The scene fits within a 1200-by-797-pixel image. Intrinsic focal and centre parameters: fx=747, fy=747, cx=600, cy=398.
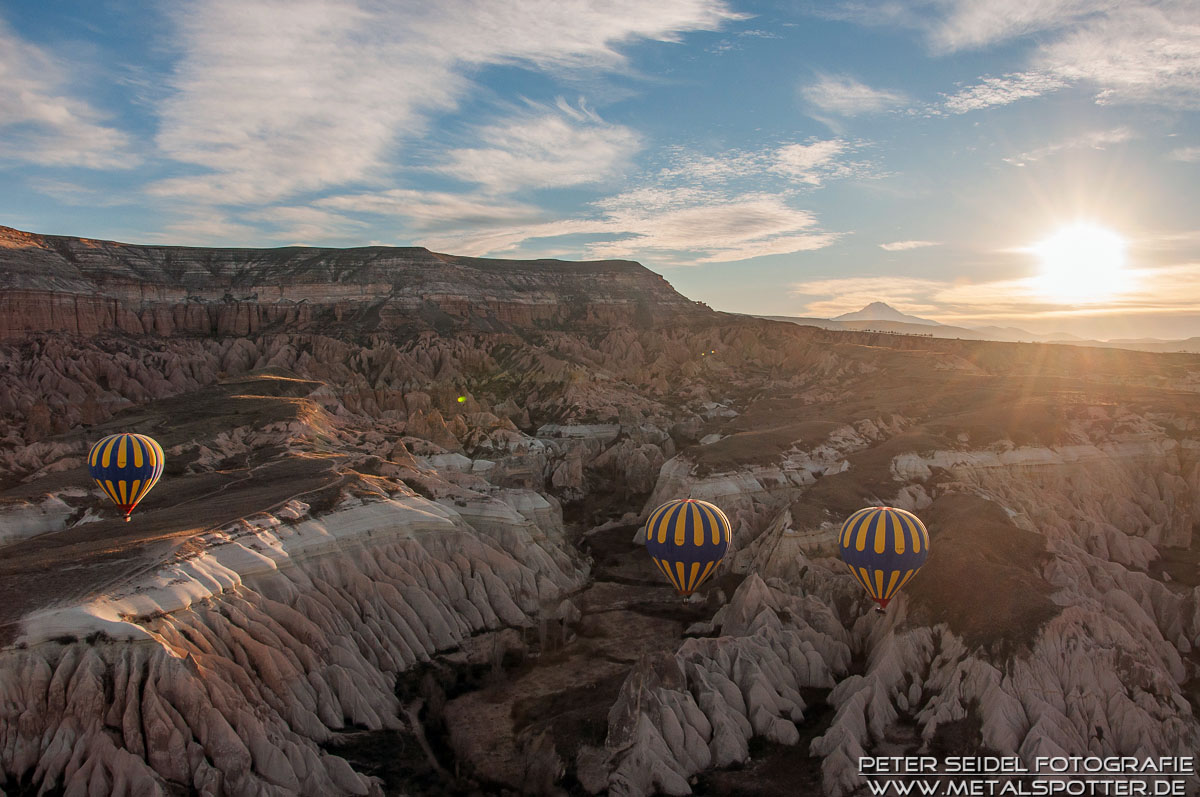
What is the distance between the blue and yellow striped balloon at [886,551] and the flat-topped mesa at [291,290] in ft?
317

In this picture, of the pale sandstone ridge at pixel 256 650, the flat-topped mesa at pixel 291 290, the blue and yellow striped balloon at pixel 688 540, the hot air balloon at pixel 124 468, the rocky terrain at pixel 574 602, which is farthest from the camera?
the flat-topped mesa at pixel 291 290

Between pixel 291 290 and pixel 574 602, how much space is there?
102140mm

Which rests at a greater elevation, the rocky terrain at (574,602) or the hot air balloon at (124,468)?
the hot air balloon at (124,468)

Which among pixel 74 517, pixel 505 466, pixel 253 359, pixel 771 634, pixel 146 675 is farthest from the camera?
pixel 253 359

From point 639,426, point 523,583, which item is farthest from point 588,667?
point 639,426

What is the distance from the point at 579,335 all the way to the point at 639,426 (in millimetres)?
51033

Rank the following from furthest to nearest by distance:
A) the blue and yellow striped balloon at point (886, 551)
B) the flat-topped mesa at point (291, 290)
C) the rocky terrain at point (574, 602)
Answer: the flat-topped mesa at point (291, 290) → the blue and yellow striped balloon at point (886, 551) → the rocky terrain at point (574, 602)

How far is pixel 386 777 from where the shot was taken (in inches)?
893

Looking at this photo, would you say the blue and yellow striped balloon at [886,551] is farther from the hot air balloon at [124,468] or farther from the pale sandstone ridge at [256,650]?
the hot air balloon at [124,468]

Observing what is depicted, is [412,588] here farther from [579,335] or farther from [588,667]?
[579,335]

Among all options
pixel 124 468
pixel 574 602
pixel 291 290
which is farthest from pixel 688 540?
pixel 291 290

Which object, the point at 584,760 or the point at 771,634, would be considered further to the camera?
the point at 771,634

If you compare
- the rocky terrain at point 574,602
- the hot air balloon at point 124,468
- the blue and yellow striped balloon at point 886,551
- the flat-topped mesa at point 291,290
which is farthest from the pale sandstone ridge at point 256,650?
the flat-topped mesa at point 291,290

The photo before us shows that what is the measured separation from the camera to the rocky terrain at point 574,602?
2111 cm
